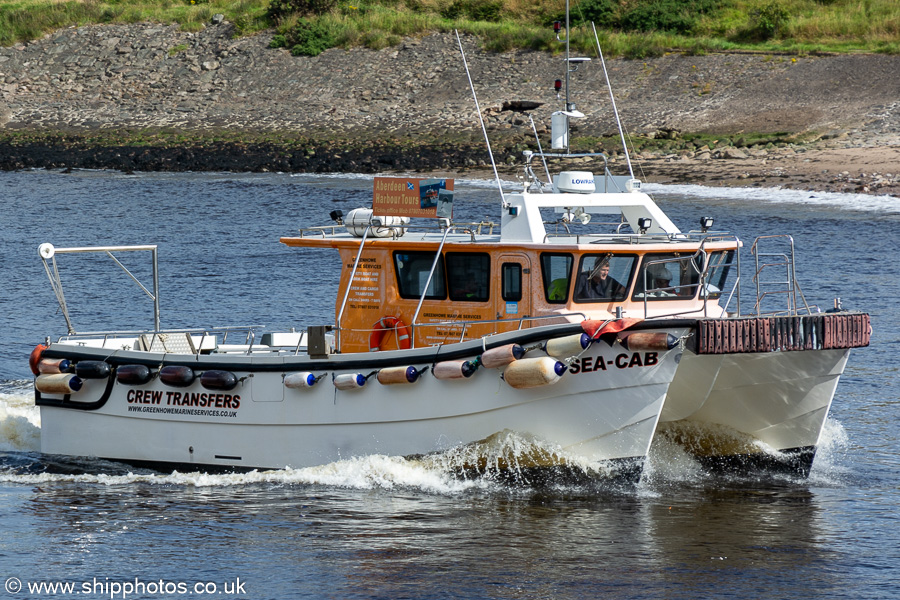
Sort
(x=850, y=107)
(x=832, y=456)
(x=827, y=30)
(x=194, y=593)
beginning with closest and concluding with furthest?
(x=194, y=593)
(x=832, y=456)
(x=850, y=107)
(x=827, y=30)

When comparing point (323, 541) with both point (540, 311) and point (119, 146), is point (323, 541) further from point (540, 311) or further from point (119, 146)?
point (119, 146)

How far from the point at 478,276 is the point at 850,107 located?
1270 inches

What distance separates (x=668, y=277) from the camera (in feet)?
42.1

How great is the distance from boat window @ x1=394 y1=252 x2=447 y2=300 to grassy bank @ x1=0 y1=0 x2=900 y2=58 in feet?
120

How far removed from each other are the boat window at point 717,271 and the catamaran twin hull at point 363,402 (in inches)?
60.8

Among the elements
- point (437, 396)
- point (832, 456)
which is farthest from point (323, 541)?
point (832, 456)

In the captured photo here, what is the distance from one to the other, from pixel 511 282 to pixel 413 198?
1.53m

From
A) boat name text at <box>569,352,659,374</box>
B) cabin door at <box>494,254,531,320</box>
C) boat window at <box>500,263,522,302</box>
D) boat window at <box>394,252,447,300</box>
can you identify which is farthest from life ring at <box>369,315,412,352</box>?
boat name text at <box>569,352,659,374</box>

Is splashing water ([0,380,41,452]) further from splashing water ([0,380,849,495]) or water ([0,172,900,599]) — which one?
splashing water ([0,380,849,495])

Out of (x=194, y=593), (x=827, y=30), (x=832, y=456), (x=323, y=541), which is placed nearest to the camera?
(x=194, y=593)

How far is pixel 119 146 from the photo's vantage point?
175 ft

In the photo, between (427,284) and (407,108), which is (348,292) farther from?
(407,108)

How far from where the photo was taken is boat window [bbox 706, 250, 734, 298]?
13.1 metres

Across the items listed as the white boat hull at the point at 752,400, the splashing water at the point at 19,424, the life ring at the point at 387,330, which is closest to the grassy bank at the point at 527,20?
the white boat hull at the point at 752,400
